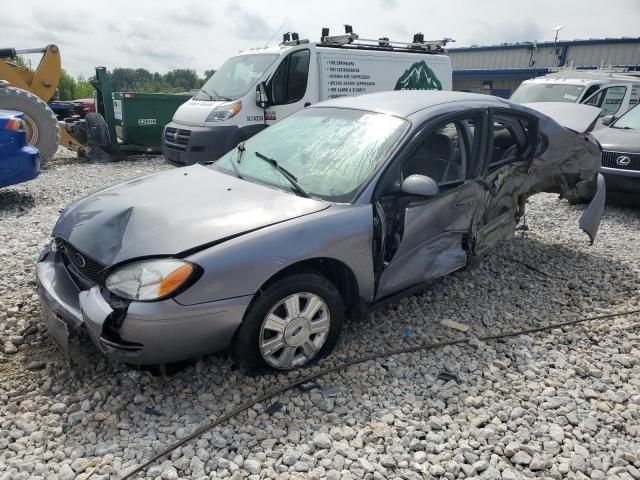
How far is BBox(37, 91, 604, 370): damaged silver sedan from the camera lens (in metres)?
2.61

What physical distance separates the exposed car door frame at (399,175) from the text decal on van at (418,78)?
6.41 metres

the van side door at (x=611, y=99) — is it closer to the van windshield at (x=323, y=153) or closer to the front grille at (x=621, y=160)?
the front grille at (x=621, y=160)

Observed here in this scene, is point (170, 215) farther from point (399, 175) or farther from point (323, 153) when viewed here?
point (399, 175)

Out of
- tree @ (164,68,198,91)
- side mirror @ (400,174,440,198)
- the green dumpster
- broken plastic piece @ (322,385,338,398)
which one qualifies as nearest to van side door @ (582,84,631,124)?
the green dumpster

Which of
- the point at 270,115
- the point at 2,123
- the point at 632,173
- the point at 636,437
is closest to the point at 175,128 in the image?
the point at 270,115

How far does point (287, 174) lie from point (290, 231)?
714 mm

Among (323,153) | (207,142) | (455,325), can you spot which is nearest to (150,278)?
(323,153)

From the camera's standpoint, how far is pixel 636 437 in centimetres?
268

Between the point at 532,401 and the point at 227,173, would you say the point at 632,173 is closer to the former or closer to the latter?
the point at 532,401

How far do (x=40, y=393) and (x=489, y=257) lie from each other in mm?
4116

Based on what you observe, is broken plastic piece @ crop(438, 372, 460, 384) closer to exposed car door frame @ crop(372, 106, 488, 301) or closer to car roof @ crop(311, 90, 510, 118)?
exposed car door frame @ crop(372, 106, 488, 301)

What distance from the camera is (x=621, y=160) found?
6.92 metres

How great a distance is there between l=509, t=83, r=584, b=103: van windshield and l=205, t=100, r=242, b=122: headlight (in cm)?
640

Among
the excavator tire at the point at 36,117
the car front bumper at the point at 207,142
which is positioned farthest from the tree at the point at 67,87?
the car front bumper at the point at 207,142
